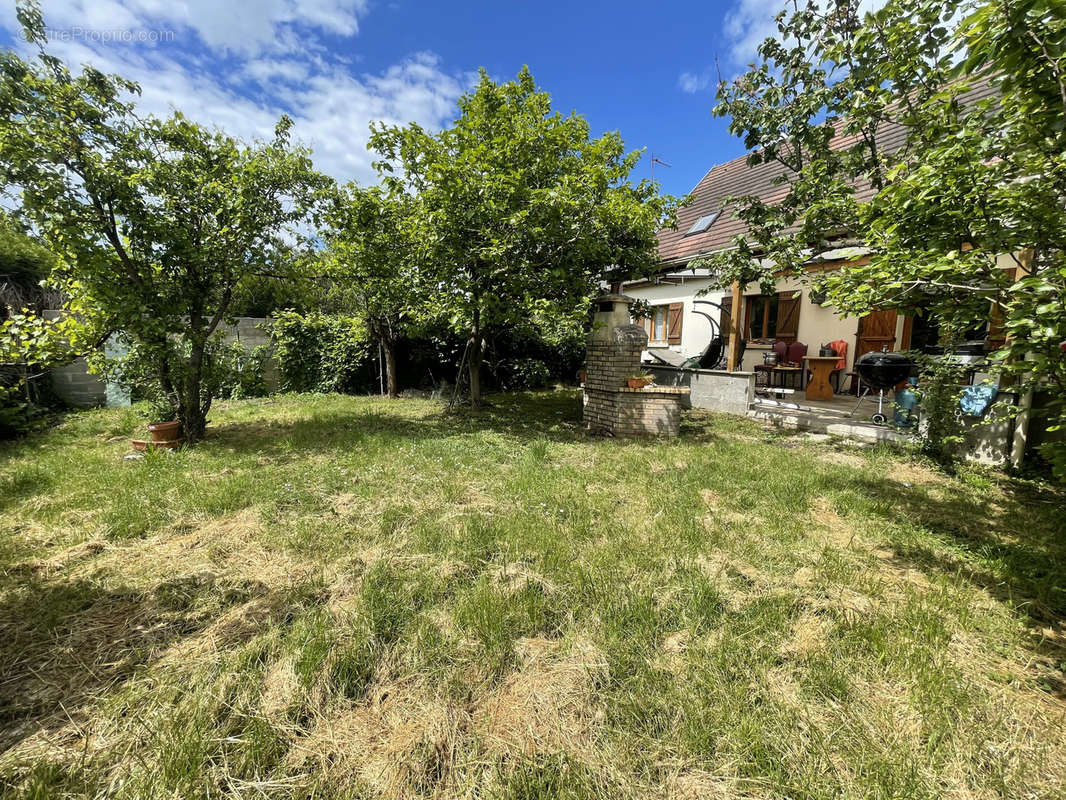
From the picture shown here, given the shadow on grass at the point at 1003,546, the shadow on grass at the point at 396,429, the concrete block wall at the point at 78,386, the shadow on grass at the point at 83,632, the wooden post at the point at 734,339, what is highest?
the wooden post at the point at 734,339

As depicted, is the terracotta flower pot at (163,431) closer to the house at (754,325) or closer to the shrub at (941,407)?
the house at (754,325)

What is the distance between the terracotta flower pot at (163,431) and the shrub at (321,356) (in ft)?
16.9

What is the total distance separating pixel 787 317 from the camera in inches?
392

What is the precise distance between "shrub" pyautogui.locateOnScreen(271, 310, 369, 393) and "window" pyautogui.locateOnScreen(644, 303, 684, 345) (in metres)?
8.03

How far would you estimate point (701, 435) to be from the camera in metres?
6.52

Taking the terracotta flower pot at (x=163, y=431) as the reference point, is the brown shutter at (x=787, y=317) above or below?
above

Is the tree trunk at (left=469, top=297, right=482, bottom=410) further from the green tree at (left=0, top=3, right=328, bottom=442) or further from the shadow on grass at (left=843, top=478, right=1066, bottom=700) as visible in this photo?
the shadow on grass at (left=843, top=478, right=1066, bottom=700)

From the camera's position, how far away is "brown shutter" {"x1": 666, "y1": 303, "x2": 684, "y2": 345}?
11195 millimetres

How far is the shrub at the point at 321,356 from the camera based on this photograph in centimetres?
1053

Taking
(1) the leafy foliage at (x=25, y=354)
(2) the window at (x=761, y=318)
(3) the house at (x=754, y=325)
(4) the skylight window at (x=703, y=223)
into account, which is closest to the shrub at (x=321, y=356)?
(1) the leafy foliage at (x=25, y=354)

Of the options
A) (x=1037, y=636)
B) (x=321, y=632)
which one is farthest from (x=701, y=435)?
(x=321, y=632)

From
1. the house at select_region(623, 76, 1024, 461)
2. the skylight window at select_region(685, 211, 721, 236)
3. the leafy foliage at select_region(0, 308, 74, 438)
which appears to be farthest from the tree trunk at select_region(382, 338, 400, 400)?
the skylight window at select_region(685, 211, 721, 236)

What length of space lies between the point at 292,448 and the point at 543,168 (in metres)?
5.76

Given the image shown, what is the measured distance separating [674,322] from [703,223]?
272 centimetres
